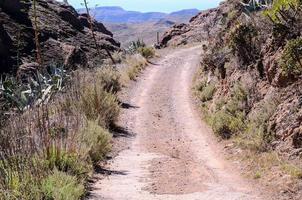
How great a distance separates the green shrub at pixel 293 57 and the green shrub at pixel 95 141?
3924mm

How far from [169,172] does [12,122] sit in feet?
10.9

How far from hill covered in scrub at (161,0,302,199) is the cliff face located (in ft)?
40.0

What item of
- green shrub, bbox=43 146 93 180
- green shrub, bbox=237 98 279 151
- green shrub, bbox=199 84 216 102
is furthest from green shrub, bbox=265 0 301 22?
green shrub, bbox=199 84 216 102

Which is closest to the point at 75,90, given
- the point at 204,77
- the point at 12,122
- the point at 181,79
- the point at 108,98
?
the point at 108,98

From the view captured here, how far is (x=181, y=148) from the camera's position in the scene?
40.1 ft

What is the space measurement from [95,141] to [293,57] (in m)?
4.13

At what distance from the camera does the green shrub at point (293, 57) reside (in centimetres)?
999

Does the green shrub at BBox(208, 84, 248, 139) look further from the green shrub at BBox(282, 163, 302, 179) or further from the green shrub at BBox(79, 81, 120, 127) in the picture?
the green shrub at BBox(282, 163, 302, 179)

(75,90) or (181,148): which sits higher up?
(75,90)

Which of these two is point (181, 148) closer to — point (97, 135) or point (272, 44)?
point (97, 135)

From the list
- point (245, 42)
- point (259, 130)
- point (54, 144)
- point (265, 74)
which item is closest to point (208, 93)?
point (245, 42)

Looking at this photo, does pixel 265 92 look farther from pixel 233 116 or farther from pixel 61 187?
pixel 61 187

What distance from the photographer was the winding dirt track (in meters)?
8.34

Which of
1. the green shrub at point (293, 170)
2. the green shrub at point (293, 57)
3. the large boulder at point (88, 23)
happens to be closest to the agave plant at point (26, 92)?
the green shrub at point (293, 57)
